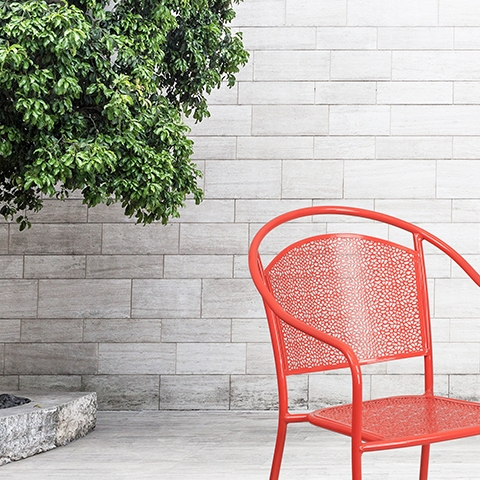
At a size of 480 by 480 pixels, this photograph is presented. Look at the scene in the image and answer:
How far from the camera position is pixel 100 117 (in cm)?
267

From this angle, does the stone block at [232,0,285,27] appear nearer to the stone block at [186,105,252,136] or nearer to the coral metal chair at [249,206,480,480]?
the stone block at [186,105,252,136]

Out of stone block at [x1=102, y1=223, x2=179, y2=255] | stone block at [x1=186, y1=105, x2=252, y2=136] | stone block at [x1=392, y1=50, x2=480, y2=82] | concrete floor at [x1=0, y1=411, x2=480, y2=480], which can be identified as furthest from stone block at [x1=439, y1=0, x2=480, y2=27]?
concrete floor at [x1=0, y1=411, x2=480, y2=480]

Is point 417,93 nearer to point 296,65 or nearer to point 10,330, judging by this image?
point 296,65

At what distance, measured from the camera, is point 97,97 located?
2537 millimetres

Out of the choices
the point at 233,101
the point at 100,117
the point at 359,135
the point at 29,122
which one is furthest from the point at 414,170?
the point at 29,122

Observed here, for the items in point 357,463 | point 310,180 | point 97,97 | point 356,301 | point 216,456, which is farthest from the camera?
point 310,180

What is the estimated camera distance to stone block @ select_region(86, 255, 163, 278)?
3.92 metres

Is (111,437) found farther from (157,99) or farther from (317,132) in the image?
(317,132)

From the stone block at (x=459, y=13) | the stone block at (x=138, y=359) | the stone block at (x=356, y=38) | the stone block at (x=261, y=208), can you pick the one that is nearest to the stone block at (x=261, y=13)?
the stone block at (x=356, y=38)

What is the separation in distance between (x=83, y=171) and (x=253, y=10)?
187 cm

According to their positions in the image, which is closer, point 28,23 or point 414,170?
point 28,23

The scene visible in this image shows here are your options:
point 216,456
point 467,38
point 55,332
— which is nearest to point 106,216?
point 55,332

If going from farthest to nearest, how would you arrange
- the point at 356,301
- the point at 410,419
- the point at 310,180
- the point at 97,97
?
the point at 310,180 → the point at 97,97 → the point at 356,301 → the point at 410,419

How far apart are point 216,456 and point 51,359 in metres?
1.38
